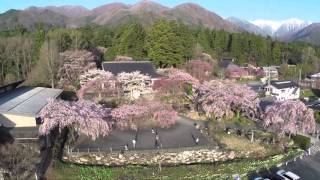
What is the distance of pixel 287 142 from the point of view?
21156 millimetres

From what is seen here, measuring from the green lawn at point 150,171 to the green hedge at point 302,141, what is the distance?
14.5 feet

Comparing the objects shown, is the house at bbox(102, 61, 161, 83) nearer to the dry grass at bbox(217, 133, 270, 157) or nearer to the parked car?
the dry grass at bbox(217, 133, 270, 157)

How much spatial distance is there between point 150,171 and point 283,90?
2519cm

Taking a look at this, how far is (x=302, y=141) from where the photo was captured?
20703mm

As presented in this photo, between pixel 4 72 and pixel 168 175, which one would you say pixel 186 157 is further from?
pixel 4 72

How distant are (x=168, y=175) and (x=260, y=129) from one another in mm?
9924

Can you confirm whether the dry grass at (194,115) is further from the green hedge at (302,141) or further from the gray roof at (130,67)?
the gray roof at (130,67)

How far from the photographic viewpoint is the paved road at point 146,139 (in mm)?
19188

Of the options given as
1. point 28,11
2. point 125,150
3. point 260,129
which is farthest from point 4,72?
point 28,11

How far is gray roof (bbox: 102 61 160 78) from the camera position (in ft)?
110

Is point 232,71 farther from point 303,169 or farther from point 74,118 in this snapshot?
→ point 74,118

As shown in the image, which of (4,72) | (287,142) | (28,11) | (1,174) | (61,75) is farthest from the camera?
(28,11)

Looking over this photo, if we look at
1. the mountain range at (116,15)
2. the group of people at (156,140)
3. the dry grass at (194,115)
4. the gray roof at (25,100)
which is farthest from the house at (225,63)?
the mountain range at (116,15)

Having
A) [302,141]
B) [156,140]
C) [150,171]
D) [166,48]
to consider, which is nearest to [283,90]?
[166,48]
